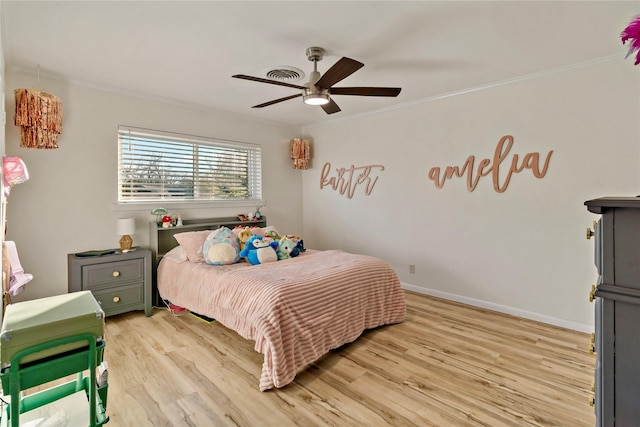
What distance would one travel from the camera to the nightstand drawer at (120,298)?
3131 mm

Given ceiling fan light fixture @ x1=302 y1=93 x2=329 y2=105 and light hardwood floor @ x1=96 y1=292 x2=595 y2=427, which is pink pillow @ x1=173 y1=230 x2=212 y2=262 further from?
ceiling fan light fixture @ x1=302 y1=93 x2=329 y2=105

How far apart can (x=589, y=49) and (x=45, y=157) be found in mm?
4790

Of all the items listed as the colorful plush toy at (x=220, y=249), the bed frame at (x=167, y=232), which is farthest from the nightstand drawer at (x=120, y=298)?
the colorful plush toy at (x=220, y=249)

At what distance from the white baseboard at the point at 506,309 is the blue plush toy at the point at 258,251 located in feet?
6.23

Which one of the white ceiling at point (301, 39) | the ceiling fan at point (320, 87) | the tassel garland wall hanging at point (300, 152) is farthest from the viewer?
the tassel garland wall hanging at point (300, 152)

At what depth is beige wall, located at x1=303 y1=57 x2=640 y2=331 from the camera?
280cm

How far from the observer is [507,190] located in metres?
3.33

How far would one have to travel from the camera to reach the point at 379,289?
2990mm

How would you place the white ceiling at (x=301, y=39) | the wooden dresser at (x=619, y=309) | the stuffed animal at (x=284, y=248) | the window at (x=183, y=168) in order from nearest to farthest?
the wooden dresser at (x=619, y=309) < the white ceiling at (x=301, y=39) < the stuffed animal at (x=284, y=248) < the window at (x=183, y=168)

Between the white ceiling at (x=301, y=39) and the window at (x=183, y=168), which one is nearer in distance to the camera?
the white ceiling at (x=301, y=39)

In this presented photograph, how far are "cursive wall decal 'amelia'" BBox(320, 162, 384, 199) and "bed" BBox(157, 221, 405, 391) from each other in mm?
1387

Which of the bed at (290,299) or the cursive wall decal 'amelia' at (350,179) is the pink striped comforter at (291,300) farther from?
the cursive wall decal 'amelia' at (350,179)

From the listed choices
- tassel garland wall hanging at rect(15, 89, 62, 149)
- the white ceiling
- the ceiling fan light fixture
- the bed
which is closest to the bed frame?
the bed

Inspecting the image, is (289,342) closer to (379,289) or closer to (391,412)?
(391,412)
